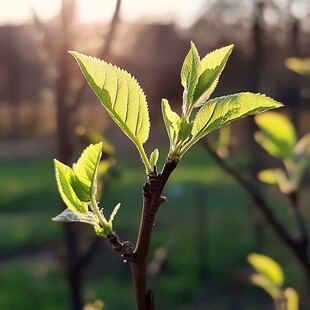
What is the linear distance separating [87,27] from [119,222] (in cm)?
348

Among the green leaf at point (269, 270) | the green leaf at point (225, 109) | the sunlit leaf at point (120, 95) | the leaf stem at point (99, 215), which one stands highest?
the sunlit leaf at point (120, 95)

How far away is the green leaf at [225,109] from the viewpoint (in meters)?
0.35

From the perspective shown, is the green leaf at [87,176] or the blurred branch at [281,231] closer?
the green leaf at [87,176]

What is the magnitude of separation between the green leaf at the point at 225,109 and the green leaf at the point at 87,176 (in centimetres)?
6

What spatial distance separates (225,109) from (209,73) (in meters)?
0.03

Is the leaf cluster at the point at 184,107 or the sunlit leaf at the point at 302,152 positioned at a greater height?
the sunlit leaf at the point at 302,152

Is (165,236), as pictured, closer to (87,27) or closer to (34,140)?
(87,27)

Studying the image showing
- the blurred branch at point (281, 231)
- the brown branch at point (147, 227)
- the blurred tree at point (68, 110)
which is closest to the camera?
the brown branch at point (147, 227)

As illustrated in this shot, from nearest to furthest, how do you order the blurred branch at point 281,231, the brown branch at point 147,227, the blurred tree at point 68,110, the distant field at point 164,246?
1. the brown branch at point 147,227
2. the blurred branch at point 281,231
3. the blurred tree at point 68,110
4. the distant field at point 164,246

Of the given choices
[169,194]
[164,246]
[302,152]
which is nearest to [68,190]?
[302,152]

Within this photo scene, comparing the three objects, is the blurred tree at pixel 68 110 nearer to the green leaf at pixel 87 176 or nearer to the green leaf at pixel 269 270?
the green leaf at pixel 269 270

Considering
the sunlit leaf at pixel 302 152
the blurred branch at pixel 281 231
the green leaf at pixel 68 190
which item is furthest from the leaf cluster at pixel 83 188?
the sunlit leaf at pixel 302 152

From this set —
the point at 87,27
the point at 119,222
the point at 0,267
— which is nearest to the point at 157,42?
the point at 119,222

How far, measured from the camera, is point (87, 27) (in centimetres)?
193
